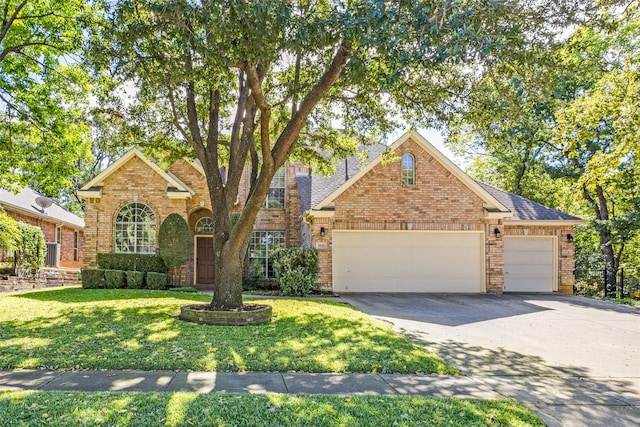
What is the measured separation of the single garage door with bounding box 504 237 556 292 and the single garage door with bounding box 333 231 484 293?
1780 mm

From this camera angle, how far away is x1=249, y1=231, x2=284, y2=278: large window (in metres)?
18.2

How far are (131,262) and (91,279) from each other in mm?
1424

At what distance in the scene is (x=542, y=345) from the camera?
8078 millimetres

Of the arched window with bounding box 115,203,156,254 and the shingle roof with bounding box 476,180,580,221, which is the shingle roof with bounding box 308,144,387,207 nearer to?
the shingle roof with bounding box 476,180,580,221

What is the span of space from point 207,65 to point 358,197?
8796 millimetres

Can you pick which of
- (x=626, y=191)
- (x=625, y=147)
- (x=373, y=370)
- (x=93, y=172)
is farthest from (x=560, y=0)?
(x=93, y=172)

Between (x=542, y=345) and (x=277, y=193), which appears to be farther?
(x=277, y=193)

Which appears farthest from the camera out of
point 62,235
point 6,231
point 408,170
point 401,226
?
point 62,235

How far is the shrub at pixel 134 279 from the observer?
1564 centimetres

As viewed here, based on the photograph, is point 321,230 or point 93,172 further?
point 93,172

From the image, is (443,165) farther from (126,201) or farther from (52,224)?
(52,224)

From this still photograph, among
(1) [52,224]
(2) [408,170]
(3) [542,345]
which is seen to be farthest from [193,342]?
(1) [52,224]

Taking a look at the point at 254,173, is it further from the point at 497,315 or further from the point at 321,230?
the point at 497,315

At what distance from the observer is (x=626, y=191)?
64.2ft
